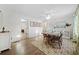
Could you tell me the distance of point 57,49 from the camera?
7.27 ft

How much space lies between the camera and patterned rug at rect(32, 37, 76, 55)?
2166mm

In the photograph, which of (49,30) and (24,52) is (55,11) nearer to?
(49,30)

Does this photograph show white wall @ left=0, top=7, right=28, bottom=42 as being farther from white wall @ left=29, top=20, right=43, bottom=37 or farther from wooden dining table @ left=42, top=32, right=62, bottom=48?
wooden dining table @ left=42, top=32, right=62, bottom=48

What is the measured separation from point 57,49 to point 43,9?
0.90 metres

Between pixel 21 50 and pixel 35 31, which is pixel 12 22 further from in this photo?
pixel 21 50

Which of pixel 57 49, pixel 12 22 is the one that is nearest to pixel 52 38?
pixel 57 49

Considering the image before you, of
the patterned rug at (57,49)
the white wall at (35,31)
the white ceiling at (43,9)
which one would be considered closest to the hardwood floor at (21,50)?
the patterned rug at (57,49)

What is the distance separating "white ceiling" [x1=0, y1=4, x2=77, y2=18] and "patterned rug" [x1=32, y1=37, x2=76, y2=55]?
0.56m

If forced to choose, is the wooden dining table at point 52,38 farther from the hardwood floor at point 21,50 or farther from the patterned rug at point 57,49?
the hardwood floor at point 21,50

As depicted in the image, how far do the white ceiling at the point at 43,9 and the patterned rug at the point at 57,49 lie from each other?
557 mm

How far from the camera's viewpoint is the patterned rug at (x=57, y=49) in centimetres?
217

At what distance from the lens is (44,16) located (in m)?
2.22

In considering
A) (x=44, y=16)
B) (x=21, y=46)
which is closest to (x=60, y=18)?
(x=44, y=16)
